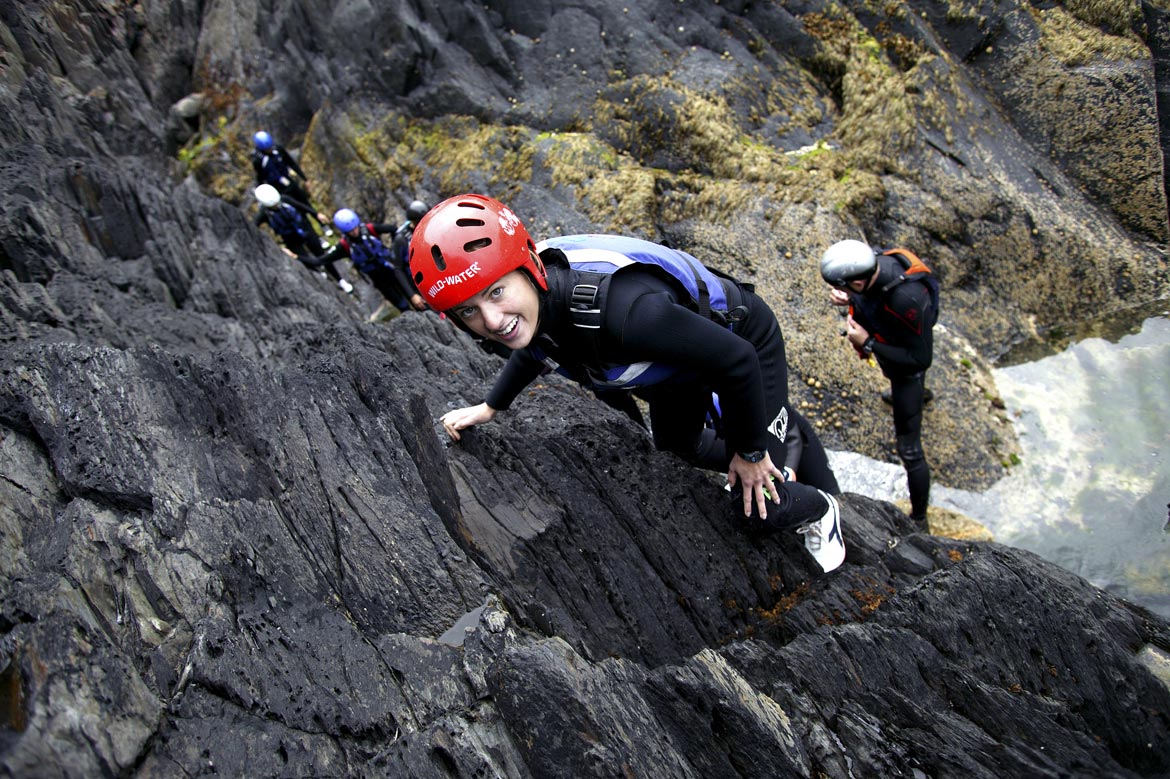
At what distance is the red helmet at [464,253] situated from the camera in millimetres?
4699

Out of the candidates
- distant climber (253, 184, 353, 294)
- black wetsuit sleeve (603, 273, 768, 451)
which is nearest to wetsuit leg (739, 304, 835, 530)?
black wetsuit sleeve (603, 273, 768, 451)

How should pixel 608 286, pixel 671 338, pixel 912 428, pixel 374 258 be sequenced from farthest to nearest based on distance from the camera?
pixel 374 258 → pixel 912 428 → pixel 608 286 → pixel 671 338

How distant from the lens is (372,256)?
51.5ft

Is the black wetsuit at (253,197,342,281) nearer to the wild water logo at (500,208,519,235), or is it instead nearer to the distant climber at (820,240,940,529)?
the distant climber at (820,240,940,529)

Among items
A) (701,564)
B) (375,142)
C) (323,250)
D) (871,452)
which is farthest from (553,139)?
(701,564)

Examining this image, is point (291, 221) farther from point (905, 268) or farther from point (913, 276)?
point (913, 276)

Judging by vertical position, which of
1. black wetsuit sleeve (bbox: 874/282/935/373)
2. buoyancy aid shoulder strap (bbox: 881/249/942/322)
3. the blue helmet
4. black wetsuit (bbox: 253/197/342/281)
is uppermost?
buoyancy aid shoulder strap (bbox: 881/249/942/322)

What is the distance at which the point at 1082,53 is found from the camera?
1441cm

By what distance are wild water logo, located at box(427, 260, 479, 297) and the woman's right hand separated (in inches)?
84.7

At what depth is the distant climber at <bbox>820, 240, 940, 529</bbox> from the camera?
8547 mm

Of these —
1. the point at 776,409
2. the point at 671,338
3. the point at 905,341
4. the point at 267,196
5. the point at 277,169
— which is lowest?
the point at 277,169

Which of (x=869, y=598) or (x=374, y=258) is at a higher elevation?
(x=869, y=598)

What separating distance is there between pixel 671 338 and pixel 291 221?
15755mm

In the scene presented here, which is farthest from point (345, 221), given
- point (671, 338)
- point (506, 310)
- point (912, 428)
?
point (671, 338)
